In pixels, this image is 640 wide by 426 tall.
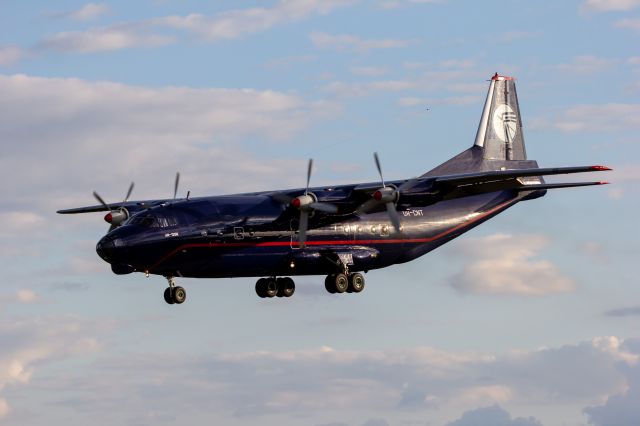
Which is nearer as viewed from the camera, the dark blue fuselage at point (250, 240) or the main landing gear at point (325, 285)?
the dark blue fuselage at point (250, 240)

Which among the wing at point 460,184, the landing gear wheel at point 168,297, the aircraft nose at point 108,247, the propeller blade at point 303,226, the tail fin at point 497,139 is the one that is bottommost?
the landing gear wheel at point 168,297

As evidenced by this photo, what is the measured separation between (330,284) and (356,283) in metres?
1.34

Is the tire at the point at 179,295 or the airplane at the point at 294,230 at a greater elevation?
the airplane at the point at 294,230

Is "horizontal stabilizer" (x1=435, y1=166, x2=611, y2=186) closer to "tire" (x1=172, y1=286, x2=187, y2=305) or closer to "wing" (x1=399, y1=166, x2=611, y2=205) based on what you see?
"wing" (x1=399, y1=166, x2=611, y2=205)

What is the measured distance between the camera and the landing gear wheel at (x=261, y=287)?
52.8 meters

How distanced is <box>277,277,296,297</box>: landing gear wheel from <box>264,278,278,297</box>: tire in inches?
7.6

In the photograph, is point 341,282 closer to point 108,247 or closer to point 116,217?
point 116,217

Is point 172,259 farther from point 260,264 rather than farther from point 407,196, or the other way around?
point 407,196

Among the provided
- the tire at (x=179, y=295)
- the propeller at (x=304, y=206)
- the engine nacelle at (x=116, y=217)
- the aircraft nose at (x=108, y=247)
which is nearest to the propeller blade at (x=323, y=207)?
the propeller at (x=304, y=206)

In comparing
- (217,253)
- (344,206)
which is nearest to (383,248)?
(344,206)

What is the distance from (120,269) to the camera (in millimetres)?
48156

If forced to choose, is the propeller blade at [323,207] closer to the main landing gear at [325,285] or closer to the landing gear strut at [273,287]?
the main landing gear at [325,285]

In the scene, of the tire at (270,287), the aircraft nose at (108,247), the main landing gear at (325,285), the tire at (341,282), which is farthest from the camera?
the tire at (270,287)

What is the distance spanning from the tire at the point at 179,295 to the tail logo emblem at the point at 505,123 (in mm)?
20049
